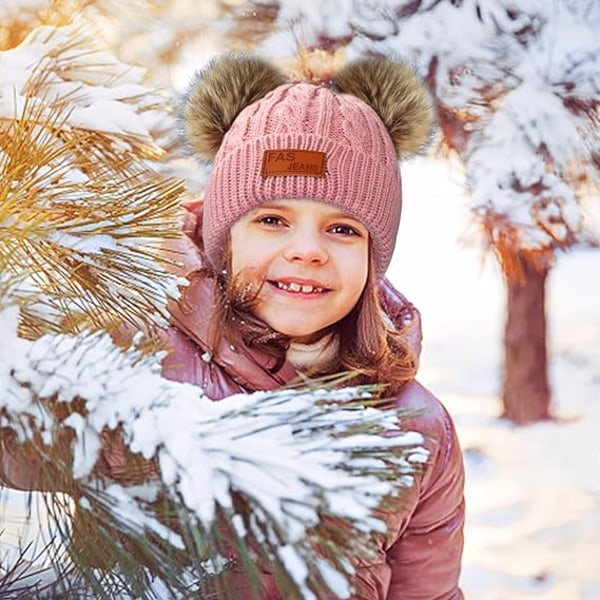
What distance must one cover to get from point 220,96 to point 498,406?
452mm

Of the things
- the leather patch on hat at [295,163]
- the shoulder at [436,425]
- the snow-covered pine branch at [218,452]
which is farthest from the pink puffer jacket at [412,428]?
the snow-covered pine branch at [218,452]

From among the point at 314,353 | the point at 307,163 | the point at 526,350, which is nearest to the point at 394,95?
the point at 307,163

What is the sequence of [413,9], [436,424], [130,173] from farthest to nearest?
[413,9], [436,424], [130,173]

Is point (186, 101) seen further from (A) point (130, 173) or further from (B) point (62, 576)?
(B) point (62, 576)

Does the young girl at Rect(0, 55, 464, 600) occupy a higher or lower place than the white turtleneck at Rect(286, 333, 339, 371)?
higher

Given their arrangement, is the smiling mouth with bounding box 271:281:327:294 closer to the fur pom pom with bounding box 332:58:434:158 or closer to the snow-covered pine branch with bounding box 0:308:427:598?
the fur pom pom with bounding box 332:58:434:158

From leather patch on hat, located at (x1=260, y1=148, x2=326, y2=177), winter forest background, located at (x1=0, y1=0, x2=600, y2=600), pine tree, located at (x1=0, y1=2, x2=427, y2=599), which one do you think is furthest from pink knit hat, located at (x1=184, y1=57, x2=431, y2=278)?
pine tree, located at (x1=0, y1=2, x2=427, y2=599)

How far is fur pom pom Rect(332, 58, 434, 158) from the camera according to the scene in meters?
0.83

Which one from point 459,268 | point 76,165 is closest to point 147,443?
point 76,165

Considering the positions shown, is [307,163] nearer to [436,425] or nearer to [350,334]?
[350,334]

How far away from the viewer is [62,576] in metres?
0.53

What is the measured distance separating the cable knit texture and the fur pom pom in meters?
0.02

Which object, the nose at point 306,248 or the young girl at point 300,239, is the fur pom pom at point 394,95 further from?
the nose at point 306,248

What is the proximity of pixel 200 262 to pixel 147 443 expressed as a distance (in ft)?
1.09
